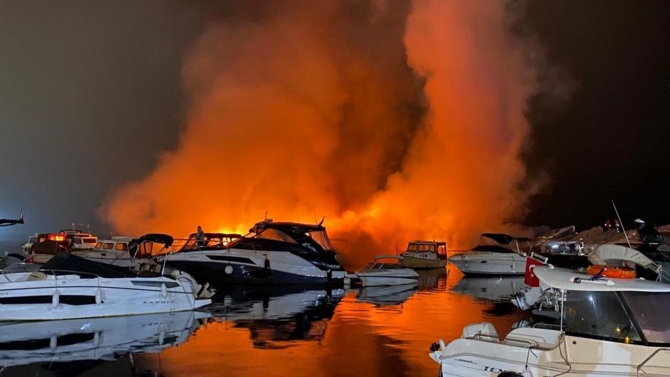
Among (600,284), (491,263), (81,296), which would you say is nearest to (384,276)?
(491,263)

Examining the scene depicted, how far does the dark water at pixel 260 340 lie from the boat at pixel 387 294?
0.39 m

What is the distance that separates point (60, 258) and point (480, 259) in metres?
29.2

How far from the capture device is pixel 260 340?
17.0m

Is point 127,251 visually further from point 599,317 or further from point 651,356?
point 651,356

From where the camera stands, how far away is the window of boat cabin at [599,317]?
10102mm

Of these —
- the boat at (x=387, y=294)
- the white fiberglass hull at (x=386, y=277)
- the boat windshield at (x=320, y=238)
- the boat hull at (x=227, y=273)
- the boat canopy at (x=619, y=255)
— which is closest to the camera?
the boat canopy at (x=619, y=255)

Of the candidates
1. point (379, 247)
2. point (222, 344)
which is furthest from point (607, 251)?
point (379, 247)

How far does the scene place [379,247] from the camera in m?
66.4

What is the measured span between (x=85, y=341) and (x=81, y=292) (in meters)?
3.83

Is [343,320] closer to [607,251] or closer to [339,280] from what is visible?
[607,251]

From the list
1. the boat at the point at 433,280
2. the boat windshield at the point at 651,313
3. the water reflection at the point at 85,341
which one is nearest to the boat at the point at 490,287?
the boat at the point at 433,280

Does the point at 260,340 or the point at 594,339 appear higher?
the point at 594,339

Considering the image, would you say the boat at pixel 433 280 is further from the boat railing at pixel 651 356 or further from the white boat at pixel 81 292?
the boat railing at pixel 651 356

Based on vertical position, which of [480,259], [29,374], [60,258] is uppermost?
[480,259]
